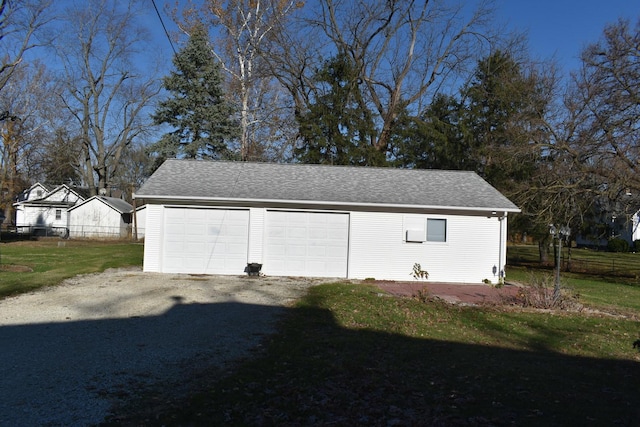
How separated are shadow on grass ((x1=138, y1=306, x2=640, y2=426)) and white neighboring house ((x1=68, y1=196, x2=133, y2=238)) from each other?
1436 inches

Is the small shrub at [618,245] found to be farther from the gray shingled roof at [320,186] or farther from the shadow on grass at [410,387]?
the shadow on grass at [410,387]

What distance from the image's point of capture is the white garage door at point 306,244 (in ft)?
50.7

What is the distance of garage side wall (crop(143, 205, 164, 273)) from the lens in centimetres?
1502

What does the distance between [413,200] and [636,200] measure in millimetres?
8643

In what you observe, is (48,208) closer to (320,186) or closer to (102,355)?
(320,186)

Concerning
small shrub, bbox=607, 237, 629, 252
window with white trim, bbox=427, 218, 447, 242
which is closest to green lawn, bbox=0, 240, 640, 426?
window with white trim, bbox=427, 218, 447, 242

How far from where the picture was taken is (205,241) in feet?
50.2

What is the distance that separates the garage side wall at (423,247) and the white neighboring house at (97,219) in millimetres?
30107

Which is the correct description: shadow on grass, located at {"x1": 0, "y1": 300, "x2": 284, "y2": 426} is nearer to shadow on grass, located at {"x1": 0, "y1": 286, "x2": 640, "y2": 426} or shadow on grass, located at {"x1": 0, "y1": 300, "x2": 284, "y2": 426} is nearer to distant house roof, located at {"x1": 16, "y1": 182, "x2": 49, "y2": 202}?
shadow on grass, located at {"x1": 0, "y1": 286, "x2": 640, "y2": 426}

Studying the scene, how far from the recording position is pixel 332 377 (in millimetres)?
5539

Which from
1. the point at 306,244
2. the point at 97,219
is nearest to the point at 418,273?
the point at 306,244

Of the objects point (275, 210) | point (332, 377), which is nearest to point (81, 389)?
point (332, 377)

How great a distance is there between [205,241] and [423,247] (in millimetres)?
6820

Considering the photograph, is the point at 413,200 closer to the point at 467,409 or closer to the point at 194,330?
the point at 194,330
